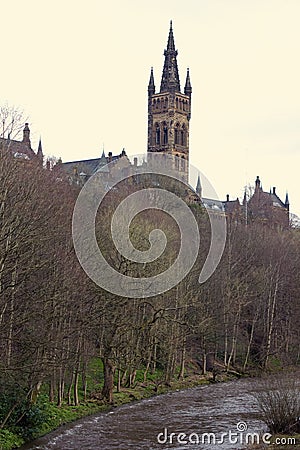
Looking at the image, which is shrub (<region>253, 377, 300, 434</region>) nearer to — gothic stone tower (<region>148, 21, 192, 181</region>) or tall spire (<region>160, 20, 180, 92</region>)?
gothic stone tower (<region>148, 21, 192, 181</region>)

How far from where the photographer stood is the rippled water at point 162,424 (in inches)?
969

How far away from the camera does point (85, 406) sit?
31.8 metres

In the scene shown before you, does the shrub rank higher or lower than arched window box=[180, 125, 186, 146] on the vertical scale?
lower

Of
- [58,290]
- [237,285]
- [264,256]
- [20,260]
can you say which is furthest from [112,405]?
[264,256]

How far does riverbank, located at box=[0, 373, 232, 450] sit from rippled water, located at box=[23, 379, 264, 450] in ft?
1.41

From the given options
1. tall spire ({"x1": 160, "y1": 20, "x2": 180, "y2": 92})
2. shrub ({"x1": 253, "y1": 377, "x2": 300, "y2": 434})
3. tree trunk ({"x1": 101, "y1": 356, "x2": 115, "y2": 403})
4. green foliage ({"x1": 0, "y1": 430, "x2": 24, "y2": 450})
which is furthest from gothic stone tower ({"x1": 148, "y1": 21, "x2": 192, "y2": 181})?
green foliage ({"x1": 0, "y1": 430, "x2": 24, "y2": 450})

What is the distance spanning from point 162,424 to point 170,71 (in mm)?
105363

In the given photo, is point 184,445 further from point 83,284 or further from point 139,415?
point 83,284

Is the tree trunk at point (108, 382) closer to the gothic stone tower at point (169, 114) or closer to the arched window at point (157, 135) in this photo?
the gothic stone tower at point (169, 114)

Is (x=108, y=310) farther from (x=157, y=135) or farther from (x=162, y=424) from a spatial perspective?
(x=157, y=135)

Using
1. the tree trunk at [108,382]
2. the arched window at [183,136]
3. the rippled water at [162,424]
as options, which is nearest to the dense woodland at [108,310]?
the tree trunk at [108,382]

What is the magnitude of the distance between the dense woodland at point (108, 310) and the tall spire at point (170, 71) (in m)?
66.4

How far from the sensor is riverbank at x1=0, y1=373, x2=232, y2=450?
24455mm

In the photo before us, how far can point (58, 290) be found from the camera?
28.0 metres
